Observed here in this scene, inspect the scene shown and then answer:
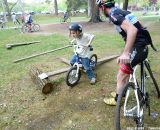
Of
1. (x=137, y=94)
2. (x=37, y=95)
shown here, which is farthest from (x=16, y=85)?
(x=137, y=94)

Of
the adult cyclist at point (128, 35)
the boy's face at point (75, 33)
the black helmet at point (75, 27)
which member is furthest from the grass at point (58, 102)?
the black helmet at point (75, 27)

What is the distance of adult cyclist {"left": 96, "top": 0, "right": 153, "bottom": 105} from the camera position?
3.71m

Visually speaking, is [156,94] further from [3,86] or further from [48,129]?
[3,86]

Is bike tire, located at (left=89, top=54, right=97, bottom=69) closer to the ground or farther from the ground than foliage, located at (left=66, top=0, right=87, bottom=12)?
farther from the ground

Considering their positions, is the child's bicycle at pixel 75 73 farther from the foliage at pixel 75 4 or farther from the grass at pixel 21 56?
the foliage at pixel 75 4

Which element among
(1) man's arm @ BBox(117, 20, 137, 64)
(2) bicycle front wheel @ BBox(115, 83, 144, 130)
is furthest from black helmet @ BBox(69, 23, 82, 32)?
(1) man's arm @ BBox(117, 20, 137, 64)

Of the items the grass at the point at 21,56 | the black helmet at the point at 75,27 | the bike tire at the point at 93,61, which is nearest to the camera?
the black helmet at the point at 75,27

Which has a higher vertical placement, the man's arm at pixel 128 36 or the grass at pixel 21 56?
the man's arm at pixel 128 36

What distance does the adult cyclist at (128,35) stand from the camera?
3.71 m

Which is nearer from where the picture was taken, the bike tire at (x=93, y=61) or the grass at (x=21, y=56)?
the bike tire at (x=93, y=61)

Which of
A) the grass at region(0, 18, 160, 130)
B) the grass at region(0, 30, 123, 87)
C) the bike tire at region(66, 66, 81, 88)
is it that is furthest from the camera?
the grass at region(0, 30, 123, 87)

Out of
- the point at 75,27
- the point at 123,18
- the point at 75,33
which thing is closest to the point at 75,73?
the point at 75,33

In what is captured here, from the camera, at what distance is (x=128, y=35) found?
12.1 ft

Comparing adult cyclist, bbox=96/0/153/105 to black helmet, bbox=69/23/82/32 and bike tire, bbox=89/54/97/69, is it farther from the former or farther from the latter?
bike tire, bbox=89/54/97/69
